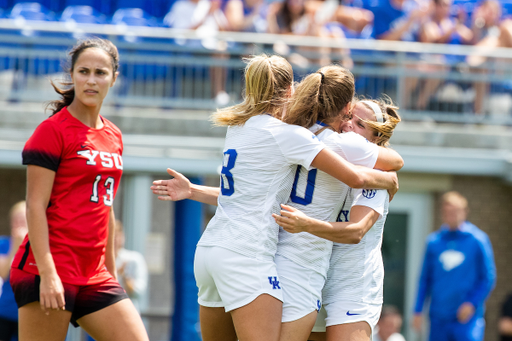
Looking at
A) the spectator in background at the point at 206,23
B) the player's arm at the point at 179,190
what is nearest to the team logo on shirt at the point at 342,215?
the player's arm at the point at 179,190

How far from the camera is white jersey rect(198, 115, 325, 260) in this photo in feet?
8.75

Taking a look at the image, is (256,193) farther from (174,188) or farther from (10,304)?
(10,304)

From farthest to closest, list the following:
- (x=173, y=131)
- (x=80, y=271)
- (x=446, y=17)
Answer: (x=446, y=17), (x=173, y=131), (x=80, y=271)

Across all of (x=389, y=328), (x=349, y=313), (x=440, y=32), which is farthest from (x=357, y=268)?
(x=440, y=32)

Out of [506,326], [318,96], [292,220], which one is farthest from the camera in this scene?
[506,326]

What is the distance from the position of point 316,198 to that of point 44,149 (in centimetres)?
124

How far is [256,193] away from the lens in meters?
2.71

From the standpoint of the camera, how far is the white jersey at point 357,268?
2.90 metres

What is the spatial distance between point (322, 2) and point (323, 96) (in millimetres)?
6047

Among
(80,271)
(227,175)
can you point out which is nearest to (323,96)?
(227,175)

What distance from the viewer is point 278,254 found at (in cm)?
279

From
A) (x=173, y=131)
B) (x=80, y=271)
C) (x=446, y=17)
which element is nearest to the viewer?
(x=80, y=271)

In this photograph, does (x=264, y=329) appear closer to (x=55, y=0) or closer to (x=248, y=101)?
(x=248, y=101)

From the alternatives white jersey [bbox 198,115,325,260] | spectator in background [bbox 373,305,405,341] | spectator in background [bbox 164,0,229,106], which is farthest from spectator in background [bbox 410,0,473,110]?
white jersey [bbox 198,115,325,260]
